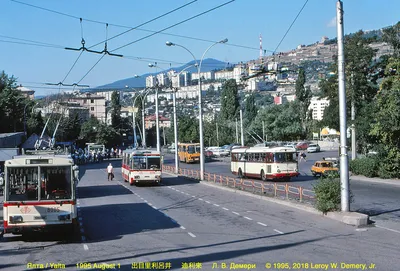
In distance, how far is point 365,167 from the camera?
131 ft

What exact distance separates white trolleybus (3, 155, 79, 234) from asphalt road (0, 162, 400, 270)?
62cm

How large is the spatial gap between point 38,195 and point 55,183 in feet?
1.97

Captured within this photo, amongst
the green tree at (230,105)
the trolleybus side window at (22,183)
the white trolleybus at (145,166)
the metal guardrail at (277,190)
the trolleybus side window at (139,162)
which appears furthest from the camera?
the green tree at (230,105)

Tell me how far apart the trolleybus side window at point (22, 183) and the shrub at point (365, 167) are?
97.1 ft

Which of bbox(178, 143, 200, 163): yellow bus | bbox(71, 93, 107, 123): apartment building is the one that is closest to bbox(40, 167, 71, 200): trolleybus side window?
bbox(178, 143, 200, 163): yellow bus

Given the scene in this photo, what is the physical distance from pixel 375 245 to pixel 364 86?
31407mm

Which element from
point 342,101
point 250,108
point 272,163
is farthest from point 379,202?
point 250,108

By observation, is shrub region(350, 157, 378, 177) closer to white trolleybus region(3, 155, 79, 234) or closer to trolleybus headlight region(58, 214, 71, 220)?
white trolleybus region(3, 155, 79, 234)

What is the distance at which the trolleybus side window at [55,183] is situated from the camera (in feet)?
49.8

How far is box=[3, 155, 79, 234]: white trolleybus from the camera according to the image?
14.8 m

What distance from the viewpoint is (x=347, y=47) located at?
43719 millimetres

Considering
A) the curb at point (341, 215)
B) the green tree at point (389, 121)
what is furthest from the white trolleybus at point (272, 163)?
the curb at point (341, 215)

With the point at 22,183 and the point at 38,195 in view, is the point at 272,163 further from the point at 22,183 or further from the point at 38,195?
the point at 22,183

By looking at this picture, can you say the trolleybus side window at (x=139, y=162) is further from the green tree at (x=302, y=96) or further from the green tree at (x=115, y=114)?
the green tree at (x=115, y=114)
